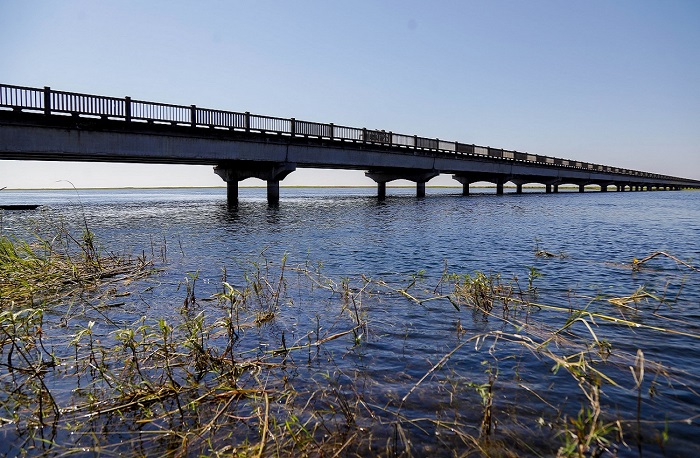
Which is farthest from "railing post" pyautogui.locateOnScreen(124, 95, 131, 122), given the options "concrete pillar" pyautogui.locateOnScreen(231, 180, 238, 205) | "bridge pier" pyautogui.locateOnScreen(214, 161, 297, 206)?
"concrete pillar" pyautogui.locateOnScreen(231, 180, 238, 205)

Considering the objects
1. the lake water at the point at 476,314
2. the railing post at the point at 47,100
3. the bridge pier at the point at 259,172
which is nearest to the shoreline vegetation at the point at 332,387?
the lake water at the point at 476,314

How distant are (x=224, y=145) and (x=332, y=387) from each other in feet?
101

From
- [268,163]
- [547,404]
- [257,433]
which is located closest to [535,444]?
[547,404]

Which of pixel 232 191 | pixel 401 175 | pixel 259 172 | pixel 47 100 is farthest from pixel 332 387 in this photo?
pixel 401 175

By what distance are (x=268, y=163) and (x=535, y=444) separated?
3686 centimetres

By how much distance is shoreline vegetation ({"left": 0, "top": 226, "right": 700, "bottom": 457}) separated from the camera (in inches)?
135

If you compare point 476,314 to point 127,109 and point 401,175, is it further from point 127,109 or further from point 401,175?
point 401,175

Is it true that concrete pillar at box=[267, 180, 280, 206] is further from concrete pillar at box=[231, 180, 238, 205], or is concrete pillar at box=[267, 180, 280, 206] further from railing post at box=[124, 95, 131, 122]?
railing post at box=[124, 95, 131, 122]

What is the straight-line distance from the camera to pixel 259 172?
40.5 m

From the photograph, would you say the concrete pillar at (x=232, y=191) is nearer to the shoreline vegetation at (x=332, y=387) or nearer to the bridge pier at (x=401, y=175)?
the bridge pier at (x=401, y=175)

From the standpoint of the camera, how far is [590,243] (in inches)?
622

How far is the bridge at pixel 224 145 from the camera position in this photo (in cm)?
2333

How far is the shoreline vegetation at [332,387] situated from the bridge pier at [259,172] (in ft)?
105

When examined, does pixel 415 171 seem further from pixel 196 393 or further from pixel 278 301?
pixel 196 393
